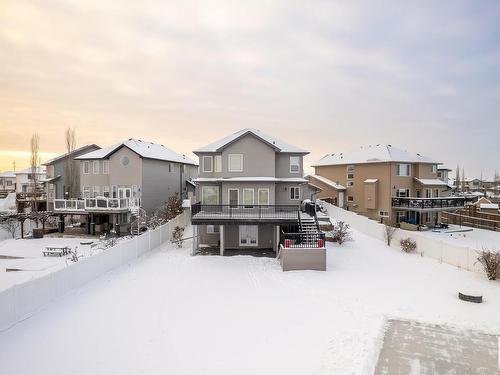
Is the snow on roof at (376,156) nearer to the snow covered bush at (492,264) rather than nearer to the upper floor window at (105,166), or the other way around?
the snow covered bush at (492,264)

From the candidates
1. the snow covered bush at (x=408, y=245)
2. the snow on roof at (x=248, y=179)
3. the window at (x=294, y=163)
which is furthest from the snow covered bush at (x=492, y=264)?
the window at (x=294, y=163)

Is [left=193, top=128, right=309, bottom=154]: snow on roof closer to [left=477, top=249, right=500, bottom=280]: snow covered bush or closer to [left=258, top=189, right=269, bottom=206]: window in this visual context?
[left=258, top=189, right=269, bottom=206]: window

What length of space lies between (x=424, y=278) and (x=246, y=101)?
21.1m

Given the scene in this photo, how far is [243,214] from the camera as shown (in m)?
22.6

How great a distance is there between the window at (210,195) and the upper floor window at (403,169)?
21850 mm

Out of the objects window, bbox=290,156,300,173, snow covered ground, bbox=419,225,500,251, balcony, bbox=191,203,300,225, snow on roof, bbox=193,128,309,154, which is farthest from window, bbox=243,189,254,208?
snow covered ground, bbox=419,225,500,251

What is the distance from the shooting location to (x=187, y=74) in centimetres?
2516

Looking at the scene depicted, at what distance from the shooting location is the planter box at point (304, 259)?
61.3ft

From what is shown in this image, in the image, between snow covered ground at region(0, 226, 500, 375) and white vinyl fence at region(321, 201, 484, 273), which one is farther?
white vinyl fence at region(321, 201, 484, 273)

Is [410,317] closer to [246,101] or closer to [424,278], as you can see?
[424,278]

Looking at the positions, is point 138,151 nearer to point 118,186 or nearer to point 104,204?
point 118,186

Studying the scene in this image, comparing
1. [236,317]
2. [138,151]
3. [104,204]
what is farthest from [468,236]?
[104,204]

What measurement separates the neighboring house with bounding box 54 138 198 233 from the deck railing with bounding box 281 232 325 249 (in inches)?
658

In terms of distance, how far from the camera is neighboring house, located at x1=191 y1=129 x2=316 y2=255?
77.8ft
